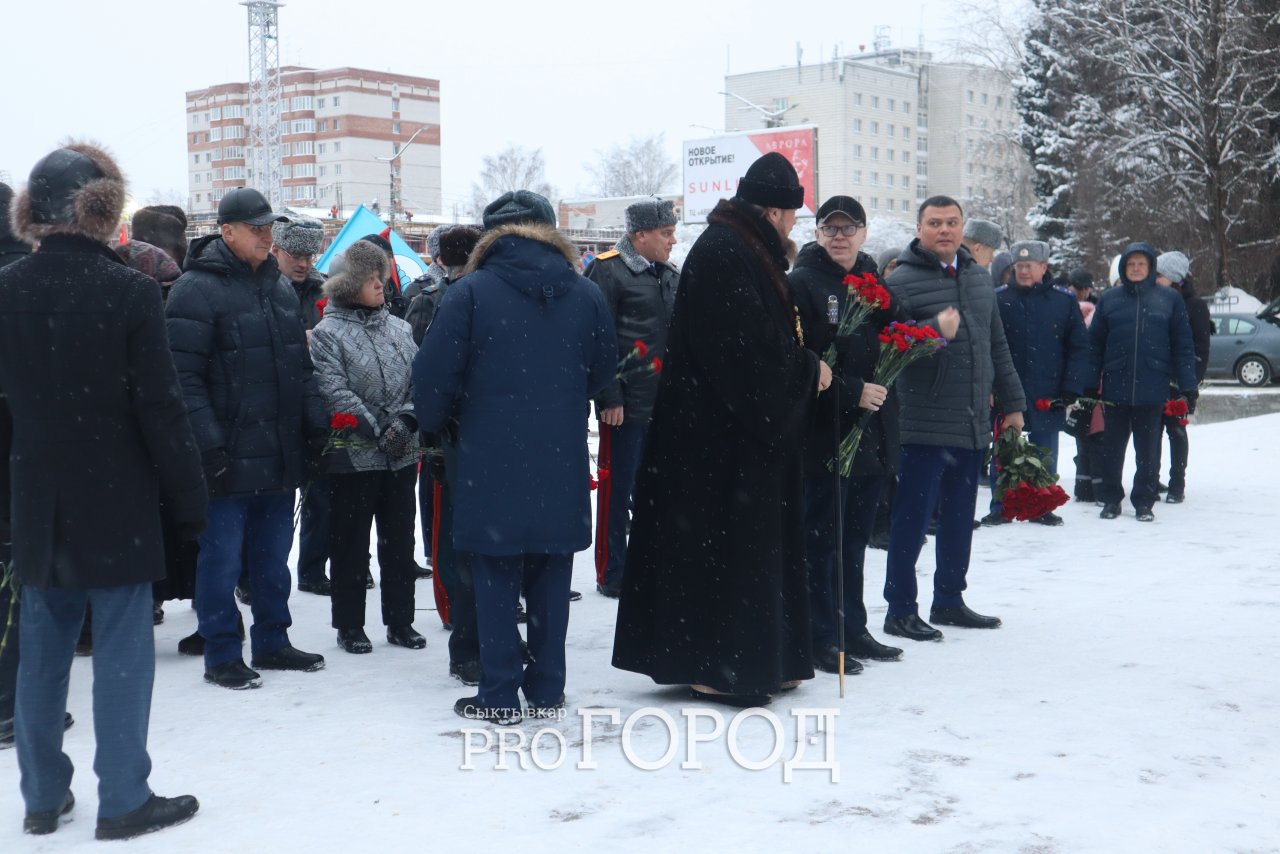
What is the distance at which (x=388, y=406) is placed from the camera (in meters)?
6.11

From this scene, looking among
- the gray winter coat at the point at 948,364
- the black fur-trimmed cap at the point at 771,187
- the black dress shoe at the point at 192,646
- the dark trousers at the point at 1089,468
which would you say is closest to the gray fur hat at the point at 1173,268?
the dark trousers at the point at 1089,468

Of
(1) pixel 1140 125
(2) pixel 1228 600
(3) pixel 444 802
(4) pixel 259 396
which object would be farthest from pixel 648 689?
(1) pixel 1140 125

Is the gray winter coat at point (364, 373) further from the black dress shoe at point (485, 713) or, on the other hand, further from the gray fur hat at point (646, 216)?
the gray fur hat at point (646, 216)

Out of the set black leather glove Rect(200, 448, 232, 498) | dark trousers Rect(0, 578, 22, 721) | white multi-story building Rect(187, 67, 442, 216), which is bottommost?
dark trousers Rect(0, 578, 22, 721)

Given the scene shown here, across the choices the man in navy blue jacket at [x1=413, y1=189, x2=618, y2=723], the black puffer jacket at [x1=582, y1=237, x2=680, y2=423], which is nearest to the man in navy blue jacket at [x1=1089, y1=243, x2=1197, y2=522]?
the black puffer jacket at [x1=582, y1=237, x2=680, y2=423]

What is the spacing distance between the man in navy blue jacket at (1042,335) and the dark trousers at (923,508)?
140 inches

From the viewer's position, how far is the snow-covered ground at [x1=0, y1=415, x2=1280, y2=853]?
12.8 ft

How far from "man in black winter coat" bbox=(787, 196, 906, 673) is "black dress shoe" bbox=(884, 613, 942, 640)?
0.39m

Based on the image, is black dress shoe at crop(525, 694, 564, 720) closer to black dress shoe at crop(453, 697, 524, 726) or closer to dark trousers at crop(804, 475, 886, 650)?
black dress shoe at crop(453, 697, 524, 726)

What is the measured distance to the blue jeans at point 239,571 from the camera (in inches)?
219

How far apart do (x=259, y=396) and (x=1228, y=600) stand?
17.0ft

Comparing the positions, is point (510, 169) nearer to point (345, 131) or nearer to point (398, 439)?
point (345, 131)

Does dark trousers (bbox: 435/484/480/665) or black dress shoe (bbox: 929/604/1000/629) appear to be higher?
dark trousers (bbox: 435/484/480/665)

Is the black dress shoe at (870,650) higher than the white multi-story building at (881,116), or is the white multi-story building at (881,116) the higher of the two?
the white multi-story building at (881,116)
